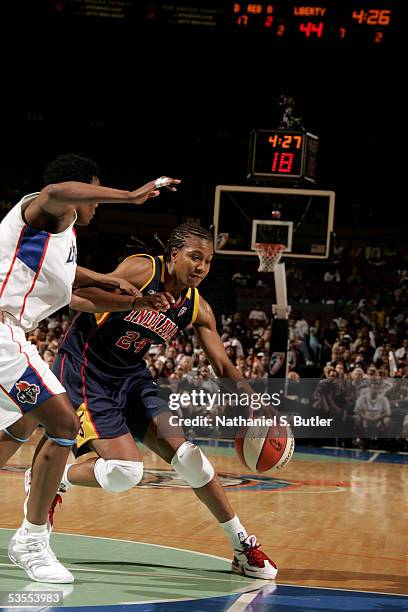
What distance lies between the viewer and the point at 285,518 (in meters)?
7.30

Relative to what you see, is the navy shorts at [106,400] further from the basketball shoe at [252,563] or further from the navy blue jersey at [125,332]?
the basketball shoe at [252,563]

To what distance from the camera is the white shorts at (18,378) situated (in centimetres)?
403

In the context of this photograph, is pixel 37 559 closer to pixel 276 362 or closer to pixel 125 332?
pixel 125 332

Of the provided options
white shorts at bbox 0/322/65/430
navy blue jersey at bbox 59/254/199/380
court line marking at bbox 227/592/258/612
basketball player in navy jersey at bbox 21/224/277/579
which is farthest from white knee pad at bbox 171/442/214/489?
white shorts at bbox 0/322/65/430

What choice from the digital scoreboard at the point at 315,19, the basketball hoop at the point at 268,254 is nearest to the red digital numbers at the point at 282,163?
the basketball hoop at the point at 268,254

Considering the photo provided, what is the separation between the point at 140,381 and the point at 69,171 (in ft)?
5.16

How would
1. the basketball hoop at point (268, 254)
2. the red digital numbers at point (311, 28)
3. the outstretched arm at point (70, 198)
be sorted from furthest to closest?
the red digital numbers at point (311, 28) → the basketball hoop at point (268, 254) → the outstretched arm at point (70, 198)

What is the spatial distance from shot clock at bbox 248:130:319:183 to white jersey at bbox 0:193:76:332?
10067 mm

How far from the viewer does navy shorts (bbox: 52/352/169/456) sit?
5.00m

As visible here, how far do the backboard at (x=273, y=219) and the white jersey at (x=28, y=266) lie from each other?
10.2 m

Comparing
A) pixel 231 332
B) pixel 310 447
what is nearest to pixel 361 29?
pixel 231 332

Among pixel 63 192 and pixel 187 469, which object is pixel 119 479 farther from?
pixel 63 192

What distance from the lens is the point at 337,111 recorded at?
75.1 feet

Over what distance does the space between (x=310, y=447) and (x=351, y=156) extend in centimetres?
1165
